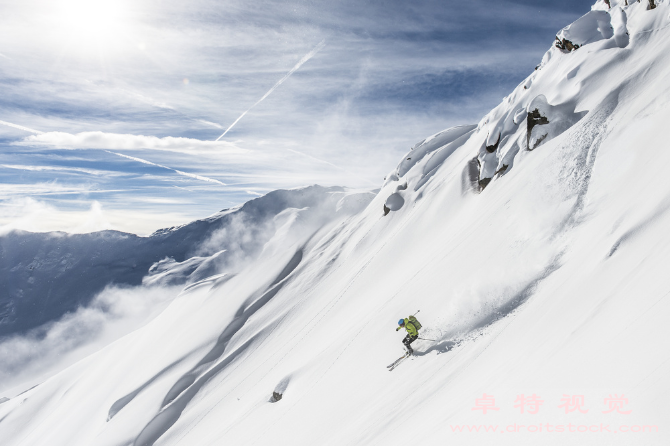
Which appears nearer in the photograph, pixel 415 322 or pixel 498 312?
pixel 498 312

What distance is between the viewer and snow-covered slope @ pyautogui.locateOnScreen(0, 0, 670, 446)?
798cm

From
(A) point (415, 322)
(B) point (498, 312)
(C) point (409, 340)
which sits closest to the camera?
(B) point (498, 312)

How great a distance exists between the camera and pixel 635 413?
611 cm

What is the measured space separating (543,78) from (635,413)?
29740mm

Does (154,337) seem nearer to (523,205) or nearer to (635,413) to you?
(523,205)

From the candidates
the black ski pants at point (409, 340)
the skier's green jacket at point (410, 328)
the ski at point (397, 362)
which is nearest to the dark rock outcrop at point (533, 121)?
the skier's green jacket at point (410, 328)

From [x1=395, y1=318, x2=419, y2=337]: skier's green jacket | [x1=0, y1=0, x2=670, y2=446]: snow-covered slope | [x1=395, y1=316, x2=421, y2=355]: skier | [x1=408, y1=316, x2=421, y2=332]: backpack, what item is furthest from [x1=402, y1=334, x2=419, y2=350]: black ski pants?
[x1=0, y1=0, x2=670, y2=446]: snow-covered slope

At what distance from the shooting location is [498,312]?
46.1 ft

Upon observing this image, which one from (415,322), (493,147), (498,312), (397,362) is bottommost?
(397,362)

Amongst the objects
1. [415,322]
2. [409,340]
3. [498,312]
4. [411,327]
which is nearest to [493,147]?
[498,312]

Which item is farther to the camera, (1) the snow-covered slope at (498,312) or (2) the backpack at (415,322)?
(2) the backpack at (415,322)

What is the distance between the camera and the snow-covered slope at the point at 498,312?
7.98m

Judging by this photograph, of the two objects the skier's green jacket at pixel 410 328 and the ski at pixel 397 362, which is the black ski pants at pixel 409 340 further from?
the ski at pixel 397 362

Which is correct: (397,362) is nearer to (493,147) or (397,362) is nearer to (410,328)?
(410,328)
